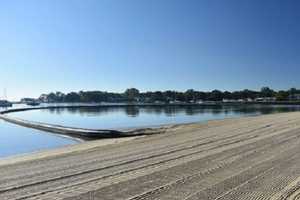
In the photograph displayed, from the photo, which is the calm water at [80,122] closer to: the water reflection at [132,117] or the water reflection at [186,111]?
the water reflection at [132,117]

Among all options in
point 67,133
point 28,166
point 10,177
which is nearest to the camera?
point 10,177

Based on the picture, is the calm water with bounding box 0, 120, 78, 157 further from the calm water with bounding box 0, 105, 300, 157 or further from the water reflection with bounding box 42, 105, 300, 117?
the water reflection with bounding box 42, 105, 300, 117

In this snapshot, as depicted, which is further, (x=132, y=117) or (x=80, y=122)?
(x=132, y=117)

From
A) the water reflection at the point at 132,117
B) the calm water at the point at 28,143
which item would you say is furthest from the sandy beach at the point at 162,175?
the water reflection at the point at 132,117

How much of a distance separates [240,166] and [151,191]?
4740 millimetres

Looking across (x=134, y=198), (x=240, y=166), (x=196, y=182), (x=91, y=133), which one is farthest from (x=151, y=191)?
(x=91, y=133)

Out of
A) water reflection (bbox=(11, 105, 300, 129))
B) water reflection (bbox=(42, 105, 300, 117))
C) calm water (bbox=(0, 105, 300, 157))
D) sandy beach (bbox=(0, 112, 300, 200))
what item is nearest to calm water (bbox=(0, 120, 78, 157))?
calm water (bbox=(0, 105, 300, 157))

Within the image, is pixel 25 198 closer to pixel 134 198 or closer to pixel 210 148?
pixel 134 198

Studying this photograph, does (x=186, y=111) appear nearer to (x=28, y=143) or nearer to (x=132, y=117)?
(x=132, y=117)

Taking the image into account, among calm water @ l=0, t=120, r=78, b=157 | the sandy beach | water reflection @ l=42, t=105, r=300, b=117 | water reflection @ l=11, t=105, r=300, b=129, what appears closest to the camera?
the sandy beach

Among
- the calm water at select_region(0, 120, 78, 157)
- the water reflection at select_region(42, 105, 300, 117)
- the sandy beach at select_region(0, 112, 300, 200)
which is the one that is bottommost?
the calm water at select_region(0, 120, 78, 157)

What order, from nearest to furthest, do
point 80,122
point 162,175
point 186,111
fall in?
point 162,175 < point 80,122 < point 186,111

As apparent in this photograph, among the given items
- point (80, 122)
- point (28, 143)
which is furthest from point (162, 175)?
point (80, 122)

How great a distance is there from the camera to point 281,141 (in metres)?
21.5
